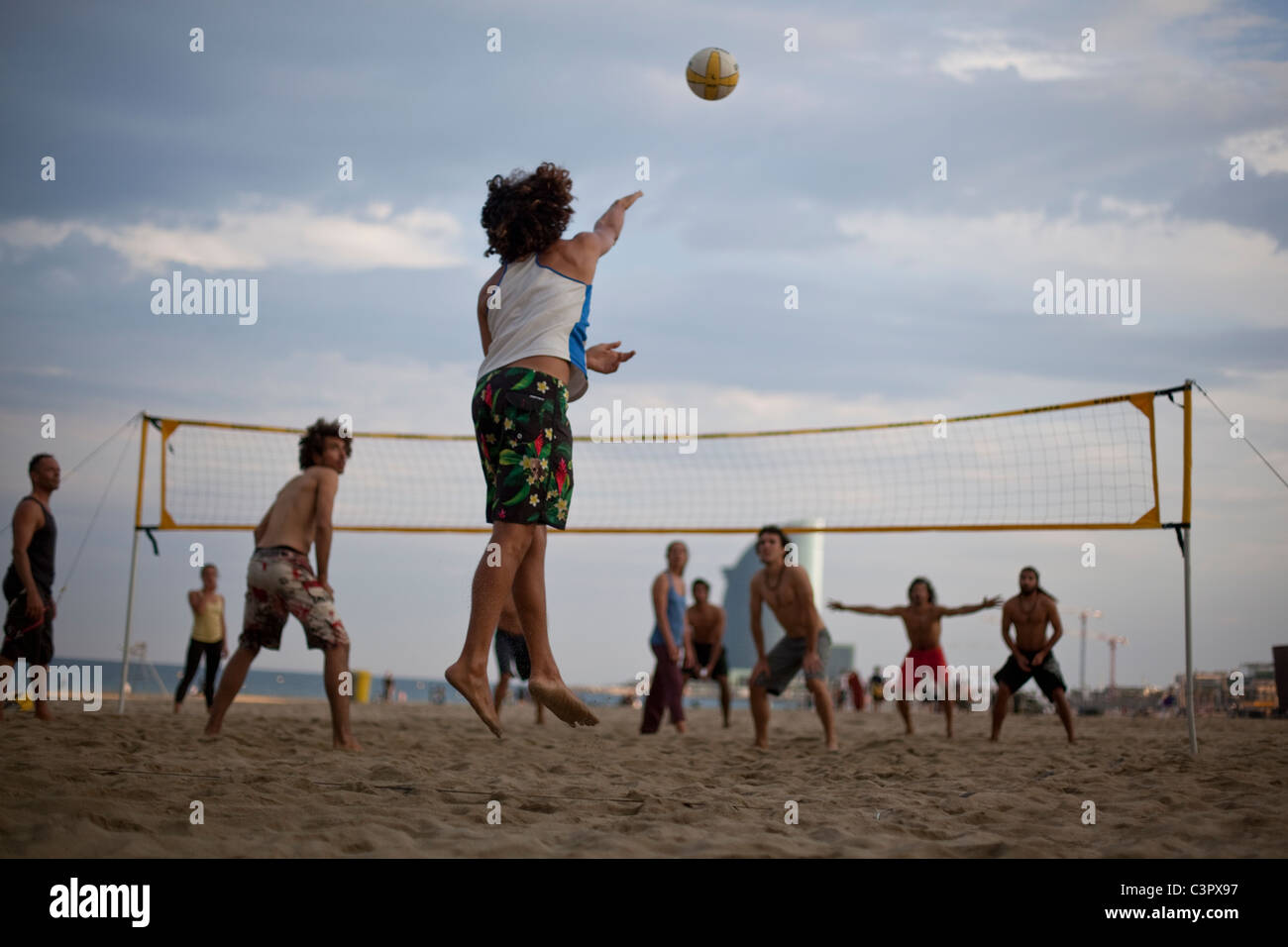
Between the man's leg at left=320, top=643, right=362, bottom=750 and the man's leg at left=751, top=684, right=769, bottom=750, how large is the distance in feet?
8.30

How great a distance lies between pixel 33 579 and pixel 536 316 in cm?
459

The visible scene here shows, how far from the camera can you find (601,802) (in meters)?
3.13

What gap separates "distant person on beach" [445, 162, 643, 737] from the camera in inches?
111

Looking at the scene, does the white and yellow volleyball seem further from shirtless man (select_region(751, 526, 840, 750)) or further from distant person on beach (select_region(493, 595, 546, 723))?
shirtless man (select_region(751, 526, 840, 750))

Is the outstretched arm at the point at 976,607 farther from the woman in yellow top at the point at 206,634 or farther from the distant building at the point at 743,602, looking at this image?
the distant building at the point at 743,602

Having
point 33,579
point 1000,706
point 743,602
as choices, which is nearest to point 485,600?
point 33,579

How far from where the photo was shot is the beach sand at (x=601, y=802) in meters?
2.36

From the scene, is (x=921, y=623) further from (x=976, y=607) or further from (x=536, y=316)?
(x=536, y=316)

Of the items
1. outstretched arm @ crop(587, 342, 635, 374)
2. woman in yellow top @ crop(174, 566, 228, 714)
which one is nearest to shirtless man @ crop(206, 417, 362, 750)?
outstretched arm @ crop(587, 342, 635, 374)

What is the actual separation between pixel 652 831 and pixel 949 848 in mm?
711

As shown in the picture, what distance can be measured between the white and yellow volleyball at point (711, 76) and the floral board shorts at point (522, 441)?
2.42 m

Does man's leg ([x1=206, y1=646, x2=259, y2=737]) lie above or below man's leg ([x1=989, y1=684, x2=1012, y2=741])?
above

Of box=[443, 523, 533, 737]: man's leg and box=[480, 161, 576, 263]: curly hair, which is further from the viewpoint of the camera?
box=[480, 161, 576, 263]: curly hair
